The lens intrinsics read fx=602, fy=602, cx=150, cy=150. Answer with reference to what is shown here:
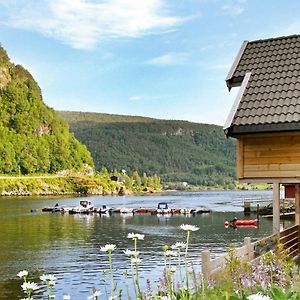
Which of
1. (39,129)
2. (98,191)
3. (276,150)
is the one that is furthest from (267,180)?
(39,129)

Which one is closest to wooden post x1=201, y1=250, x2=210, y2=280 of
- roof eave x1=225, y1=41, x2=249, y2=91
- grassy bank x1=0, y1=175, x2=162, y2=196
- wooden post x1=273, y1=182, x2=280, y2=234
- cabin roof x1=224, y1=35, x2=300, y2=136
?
cabin roof x1=224, y1=35, x2=300, y2=136

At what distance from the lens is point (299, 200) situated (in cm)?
1550

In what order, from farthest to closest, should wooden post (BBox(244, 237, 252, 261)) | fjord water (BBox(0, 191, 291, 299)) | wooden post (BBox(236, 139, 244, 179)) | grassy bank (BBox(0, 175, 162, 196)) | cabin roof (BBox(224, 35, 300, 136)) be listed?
grassy bank (BBox(0, 175, 162, 196)) < fjord water (BBox(0, 191, 291, 299)) < wooden post (BBox(236, 139, 244, 179)) < cabin roof (BBox(224, 35, 300, 136)) < wooden post (BBox(244, 237, 252, 261))

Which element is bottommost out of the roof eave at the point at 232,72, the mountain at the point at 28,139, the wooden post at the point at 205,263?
the wooden post at the point at 205,263

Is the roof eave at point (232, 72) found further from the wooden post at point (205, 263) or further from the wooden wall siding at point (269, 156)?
the wooden post at point (205, 263)

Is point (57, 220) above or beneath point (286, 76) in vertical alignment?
beneath

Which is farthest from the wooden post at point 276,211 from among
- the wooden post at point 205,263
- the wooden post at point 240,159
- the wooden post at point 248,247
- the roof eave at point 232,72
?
the wooden post at point 205,263

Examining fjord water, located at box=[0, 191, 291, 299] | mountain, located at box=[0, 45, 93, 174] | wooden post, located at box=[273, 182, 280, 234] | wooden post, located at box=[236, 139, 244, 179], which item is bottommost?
fjord water, located at box=[0, 191, 291, 299]

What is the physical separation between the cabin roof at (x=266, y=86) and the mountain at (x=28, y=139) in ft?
501

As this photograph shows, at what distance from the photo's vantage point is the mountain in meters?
170

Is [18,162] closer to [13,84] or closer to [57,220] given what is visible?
[13,84]

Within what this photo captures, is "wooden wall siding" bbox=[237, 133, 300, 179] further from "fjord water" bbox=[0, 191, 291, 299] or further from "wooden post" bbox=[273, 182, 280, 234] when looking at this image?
"fjord water" bbox=[0, 191, 291, 299]

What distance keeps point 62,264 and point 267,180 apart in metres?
20.6

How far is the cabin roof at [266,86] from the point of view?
1246 cm
